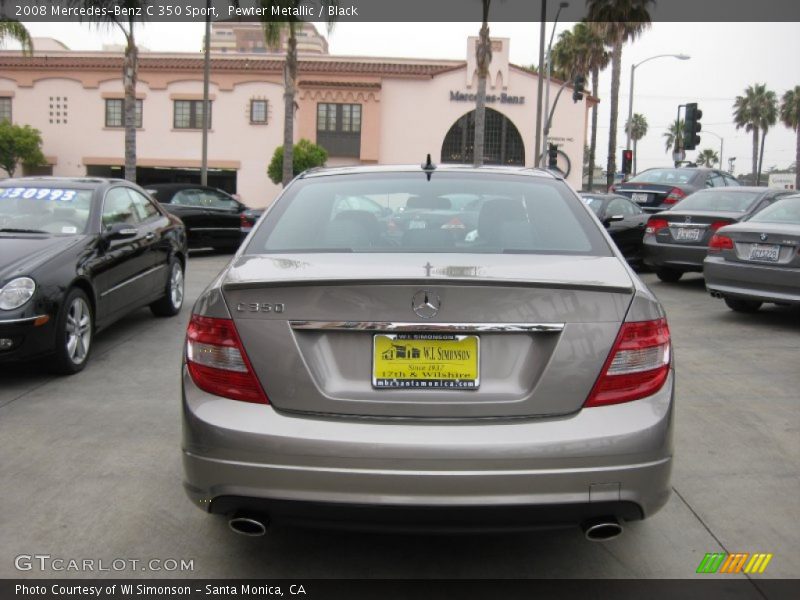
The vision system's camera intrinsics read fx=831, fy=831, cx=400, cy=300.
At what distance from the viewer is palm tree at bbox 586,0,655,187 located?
36000 millimetres

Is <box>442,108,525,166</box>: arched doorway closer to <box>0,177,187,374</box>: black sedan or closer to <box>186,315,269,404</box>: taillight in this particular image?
<box>0,177,187,374</box>: black sedan

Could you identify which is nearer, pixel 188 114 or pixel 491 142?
pixel 188 114

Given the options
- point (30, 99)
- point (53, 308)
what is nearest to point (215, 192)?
point (53, 308)

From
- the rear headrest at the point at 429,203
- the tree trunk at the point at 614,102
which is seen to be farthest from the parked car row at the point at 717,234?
the tree trunk at the point at 614,102

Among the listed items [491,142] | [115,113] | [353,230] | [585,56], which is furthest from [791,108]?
[353,230]

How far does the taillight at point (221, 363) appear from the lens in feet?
9.39

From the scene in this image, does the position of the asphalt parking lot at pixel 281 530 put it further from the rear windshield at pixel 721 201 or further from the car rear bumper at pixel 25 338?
the rear windshield at pixel 721 201

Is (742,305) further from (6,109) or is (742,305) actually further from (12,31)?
(6,109)

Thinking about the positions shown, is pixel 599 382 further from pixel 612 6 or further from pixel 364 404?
pixel 612 6

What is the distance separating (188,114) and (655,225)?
1258 inches

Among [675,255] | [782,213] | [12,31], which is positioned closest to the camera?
[782,213]

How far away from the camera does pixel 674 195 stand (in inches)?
652

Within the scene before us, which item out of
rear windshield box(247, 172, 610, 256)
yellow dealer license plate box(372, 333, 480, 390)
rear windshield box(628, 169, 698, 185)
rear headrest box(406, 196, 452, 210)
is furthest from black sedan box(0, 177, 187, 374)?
rear windshield box(628, 169, 698, 185)

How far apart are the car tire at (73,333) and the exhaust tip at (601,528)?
4484 mm
